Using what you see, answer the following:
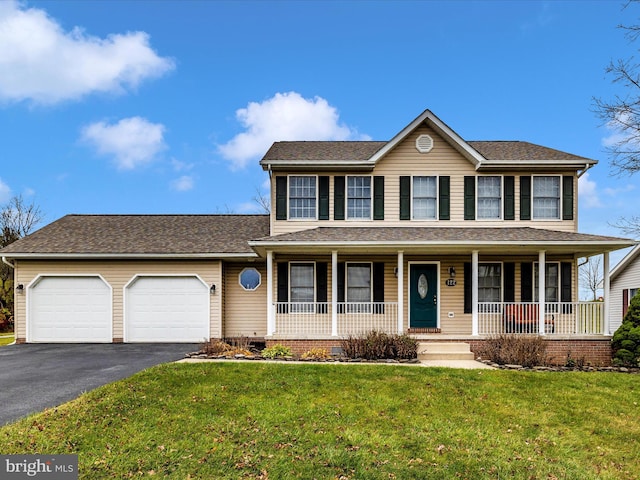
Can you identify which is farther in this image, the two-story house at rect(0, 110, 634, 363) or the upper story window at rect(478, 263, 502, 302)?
the upper story window at rect(478, 263, 502, 302)

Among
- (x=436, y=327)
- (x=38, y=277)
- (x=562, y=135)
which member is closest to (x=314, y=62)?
(x=562, y=135)

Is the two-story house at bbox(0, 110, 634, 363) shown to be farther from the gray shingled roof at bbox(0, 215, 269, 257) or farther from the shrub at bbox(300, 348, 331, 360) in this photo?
the shrub at bbox(300, 348, 331, 360)

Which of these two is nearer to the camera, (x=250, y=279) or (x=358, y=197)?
(x=358, y=197)

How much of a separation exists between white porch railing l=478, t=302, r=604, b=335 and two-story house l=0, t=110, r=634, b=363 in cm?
4

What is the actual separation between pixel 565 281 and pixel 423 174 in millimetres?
5483

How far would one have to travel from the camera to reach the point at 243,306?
48.2 feet

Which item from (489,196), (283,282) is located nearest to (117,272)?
(283,282)

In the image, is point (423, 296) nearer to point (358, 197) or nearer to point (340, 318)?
point (340, 318)

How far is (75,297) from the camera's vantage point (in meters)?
14.3

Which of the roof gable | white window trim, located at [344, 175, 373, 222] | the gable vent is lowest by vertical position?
white window trim, located at [344, 175, 373, 222]

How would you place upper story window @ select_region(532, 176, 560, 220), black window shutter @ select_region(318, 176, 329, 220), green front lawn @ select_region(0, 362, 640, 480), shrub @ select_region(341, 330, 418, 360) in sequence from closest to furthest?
green front lawn @ select_region(0, 362, 640, 480) → shrub @ select_region(341, 330, 418, 360) → upper story window @ select_region(532, 176, 560, 220) → black window shutter @ select_region(318, 176, 329, 220)

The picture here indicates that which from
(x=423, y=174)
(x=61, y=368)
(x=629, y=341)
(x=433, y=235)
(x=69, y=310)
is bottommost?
(x=61, y=368)

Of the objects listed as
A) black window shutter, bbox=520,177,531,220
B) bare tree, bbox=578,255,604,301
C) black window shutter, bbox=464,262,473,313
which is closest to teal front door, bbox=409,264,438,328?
black window shutter, bbox=464,262,473,313

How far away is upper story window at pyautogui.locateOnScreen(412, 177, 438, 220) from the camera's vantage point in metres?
13.8
